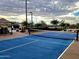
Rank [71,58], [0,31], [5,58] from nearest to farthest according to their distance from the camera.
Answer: [5,58], [71,58], [0,31]

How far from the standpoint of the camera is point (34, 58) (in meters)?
18.1

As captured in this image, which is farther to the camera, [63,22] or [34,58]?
[63,22]

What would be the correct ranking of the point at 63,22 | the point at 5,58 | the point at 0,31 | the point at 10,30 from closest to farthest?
the point at 5,58, the point at 0,31, the point at 10,30, the point at 63,22

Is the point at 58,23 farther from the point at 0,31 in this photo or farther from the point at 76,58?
the point at 76,58

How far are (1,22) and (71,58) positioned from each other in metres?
45.0

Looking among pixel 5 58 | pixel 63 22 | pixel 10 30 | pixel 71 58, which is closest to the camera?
pixel 5 58

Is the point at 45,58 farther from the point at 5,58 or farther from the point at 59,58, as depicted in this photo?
the point at 5,58

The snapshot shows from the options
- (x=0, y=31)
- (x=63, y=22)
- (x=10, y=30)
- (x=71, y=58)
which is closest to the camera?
(x=71, y=58)

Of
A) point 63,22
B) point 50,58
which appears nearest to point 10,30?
point 50,58

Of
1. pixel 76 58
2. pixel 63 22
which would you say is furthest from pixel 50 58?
pixel 63 22

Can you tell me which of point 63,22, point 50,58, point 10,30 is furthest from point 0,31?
point 63,22

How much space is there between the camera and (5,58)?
17.3 meters

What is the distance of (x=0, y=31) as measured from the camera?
53.3 meters

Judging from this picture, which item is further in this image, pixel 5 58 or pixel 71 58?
pixel 71 58
